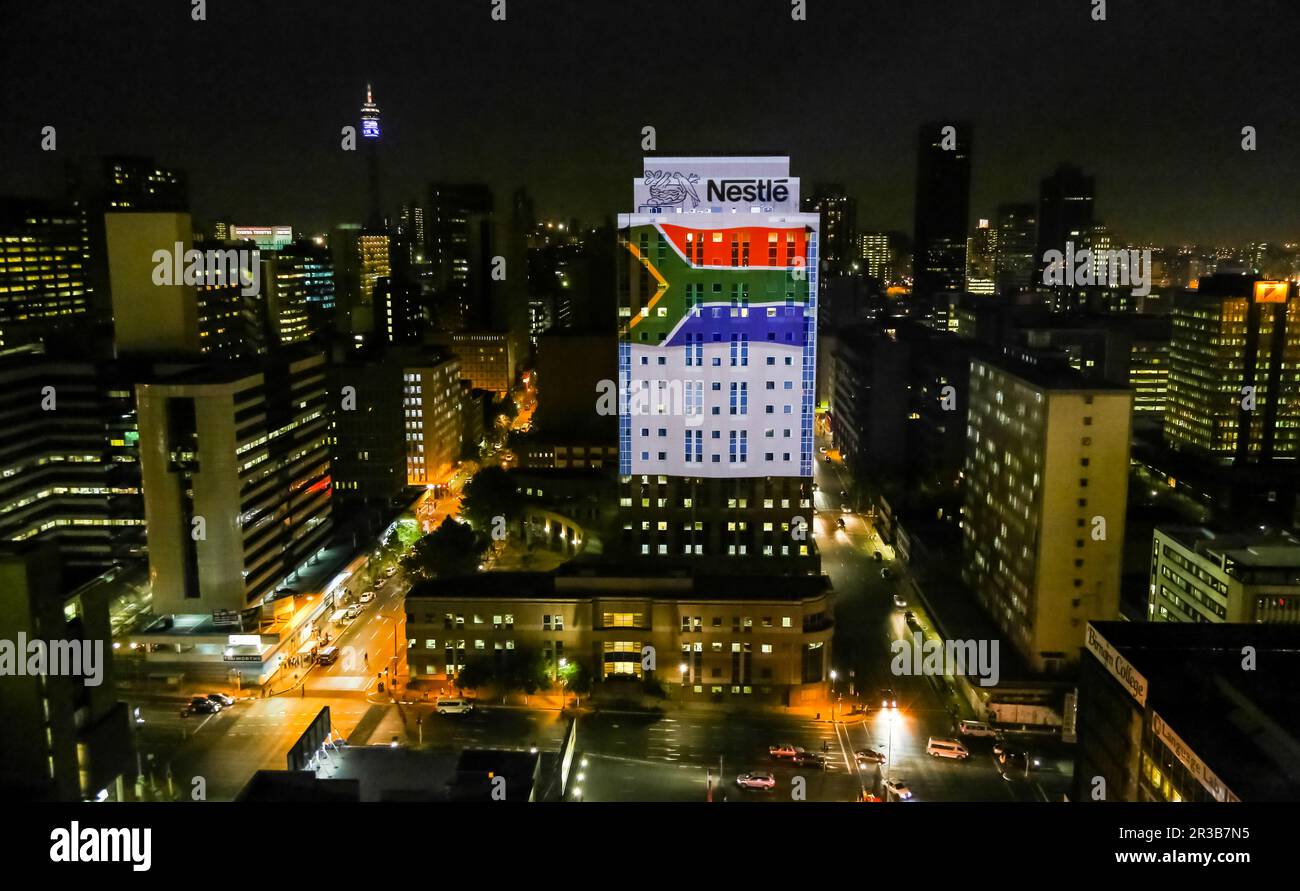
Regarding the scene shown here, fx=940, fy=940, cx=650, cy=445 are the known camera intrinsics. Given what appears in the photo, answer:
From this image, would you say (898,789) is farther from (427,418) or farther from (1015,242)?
(1015,242)

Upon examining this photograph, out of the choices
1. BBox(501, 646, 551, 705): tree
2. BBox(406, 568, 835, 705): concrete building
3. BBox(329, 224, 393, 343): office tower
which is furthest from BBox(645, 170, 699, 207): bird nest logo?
BBox(329, 224, 393, 343): office tower

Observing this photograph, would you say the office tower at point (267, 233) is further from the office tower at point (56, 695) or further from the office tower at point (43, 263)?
the office tower at point (56, 695)

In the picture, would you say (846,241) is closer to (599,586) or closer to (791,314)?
(791,314)

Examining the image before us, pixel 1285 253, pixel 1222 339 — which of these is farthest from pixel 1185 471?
pixel 1285 253

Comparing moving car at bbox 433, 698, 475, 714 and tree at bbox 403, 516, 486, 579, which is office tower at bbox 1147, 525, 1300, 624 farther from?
tree at bbox 403, 516, 486, 579

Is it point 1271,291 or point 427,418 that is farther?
point 427,418

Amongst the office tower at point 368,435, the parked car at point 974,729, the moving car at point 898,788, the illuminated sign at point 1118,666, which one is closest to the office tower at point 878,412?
the parked car at point 974,729

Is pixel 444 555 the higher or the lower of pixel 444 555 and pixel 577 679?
the higher

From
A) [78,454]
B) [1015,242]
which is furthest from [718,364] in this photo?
[1015,242]
